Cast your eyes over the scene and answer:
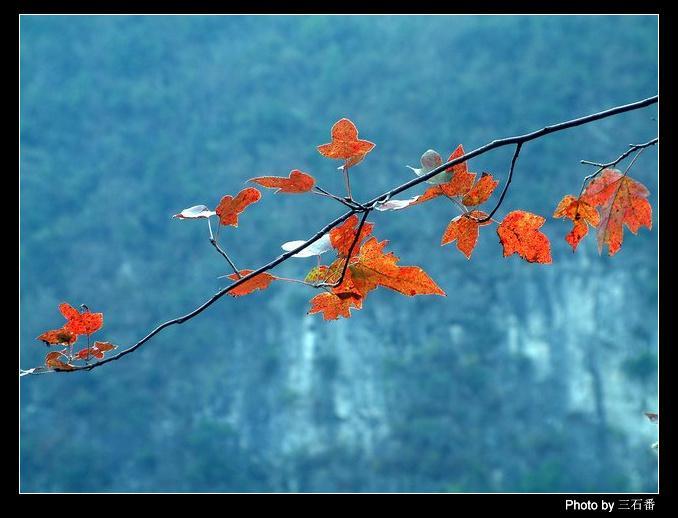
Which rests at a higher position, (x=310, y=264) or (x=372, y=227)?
(x=310, y=264)

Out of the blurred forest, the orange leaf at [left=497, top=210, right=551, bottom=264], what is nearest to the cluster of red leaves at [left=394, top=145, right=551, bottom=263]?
the orange leaf at [left=497, top=210, right=551, bottom=264]

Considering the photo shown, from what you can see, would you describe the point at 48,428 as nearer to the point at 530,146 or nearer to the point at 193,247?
the point at 193,247

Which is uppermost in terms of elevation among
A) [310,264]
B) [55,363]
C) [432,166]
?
[310,264]

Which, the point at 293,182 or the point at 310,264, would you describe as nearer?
the point at 293,182

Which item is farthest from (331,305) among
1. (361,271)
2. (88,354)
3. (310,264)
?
(310,264)

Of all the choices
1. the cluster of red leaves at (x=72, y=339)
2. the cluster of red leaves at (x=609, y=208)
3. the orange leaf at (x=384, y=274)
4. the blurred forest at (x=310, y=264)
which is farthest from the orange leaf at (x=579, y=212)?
the blurred forest at (x=310, y=264)

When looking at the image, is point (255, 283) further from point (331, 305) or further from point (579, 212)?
point (579, 212)

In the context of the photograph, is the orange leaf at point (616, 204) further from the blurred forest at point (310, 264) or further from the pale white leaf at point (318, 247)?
the blurred forest at point (310, 264)

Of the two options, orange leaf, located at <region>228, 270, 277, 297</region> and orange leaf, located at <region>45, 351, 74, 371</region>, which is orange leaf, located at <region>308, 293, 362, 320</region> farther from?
orange leaf, located at <region>45, 351, 74, 371</region>
